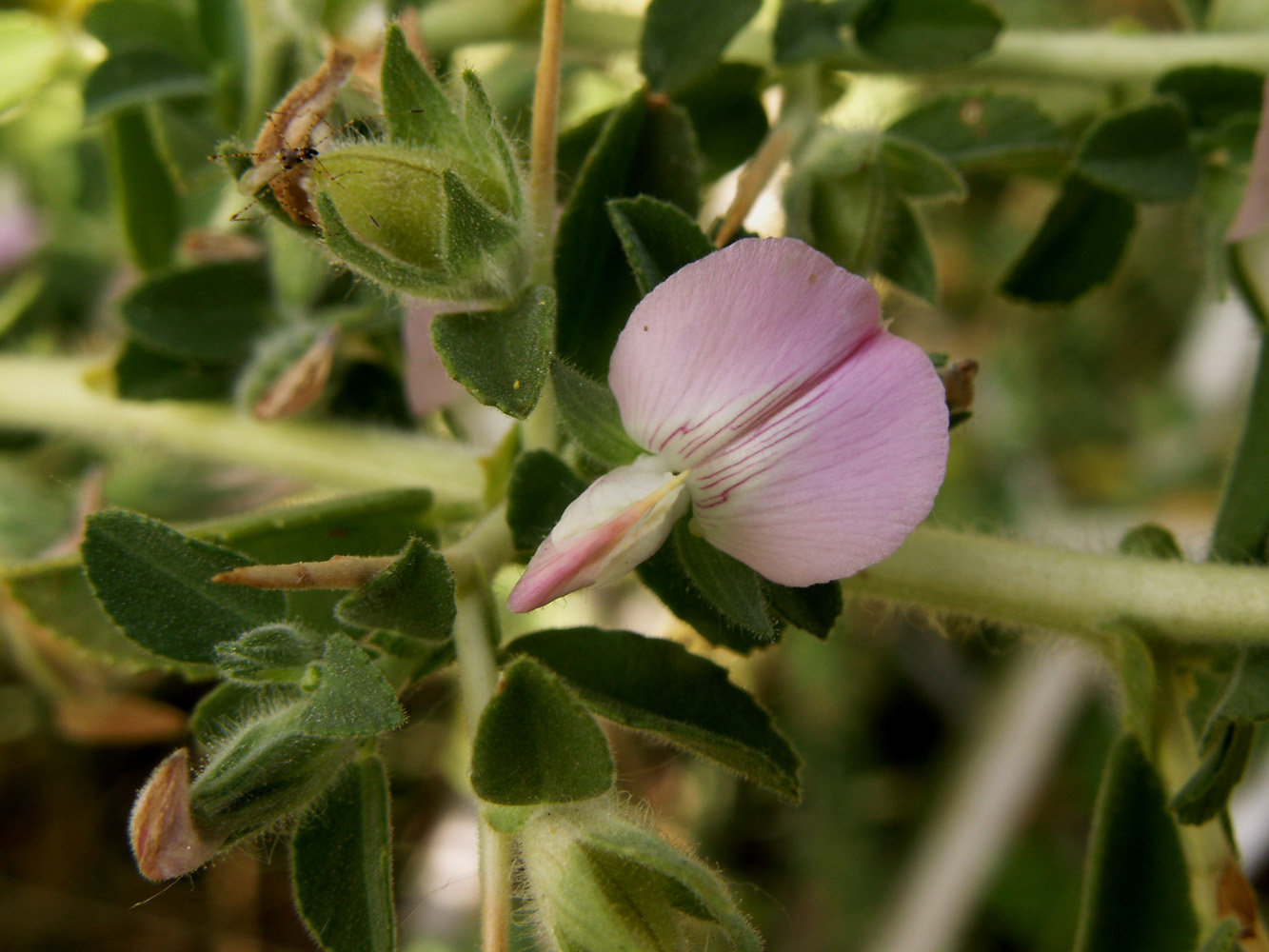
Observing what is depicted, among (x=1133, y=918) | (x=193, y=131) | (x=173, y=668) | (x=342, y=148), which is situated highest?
(x=342, y=148)

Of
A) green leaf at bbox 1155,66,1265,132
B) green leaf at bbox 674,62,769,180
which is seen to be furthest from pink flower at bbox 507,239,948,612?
green leaf at bbox 1155,66,1265,132

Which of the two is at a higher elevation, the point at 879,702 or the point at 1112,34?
the point at 1112,34

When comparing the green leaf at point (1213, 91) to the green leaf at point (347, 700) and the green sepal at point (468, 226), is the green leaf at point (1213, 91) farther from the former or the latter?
the green leaf at point (347, 700)

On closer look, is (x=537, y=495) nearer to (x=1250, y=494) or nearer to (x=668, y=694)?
(x=668, y=694)

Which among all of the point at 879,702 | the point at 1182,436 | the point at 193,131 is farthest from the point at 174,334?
the point at 1182,436

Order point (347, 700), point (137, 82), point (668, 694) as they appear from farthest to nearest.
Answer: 1. point (137, 82)
2. point (668, 694)
3. point (347, 700)

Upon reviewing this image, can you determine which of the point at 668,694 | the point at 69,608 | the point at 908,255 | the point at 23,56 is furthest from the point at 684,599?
the point at 23,56

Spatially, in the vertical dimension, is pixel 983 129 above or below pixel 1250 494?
above

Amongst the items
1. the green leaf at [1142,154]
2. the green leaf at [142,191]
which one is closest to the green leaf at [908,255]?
the green leaf at [1142,154]

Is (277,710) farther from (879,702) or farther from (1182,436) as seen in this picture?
(1182,436)
